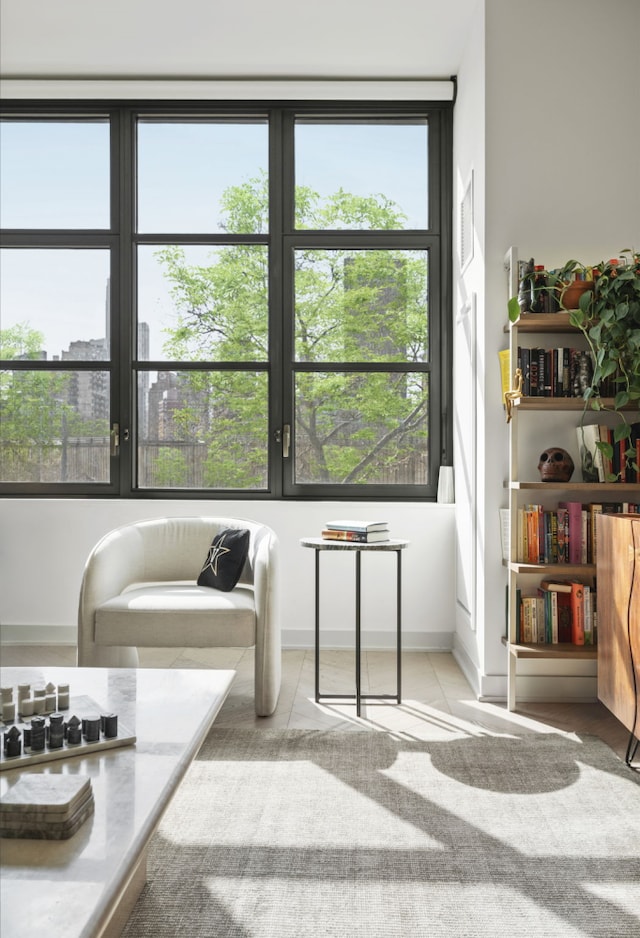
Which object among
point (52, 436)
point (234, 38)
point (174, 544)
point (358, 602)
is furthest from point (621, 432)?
point (52, 436)

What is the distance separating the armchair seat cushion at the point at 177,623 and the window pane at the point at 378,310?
75.9 inches

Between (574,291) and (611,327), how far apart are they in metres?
0.25

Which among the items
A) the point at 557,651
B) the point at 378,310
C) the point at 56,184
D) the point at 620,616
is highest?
the point at 56,184

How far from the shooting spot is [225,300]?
4633 mm

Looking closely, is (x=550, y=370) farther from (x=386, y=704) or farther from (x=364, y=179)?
(x=364, y=179)

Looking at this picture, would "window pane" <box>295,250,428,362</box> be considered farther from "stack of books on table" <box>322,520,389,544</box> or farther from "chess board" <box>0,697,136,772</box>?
"chess board" <box>0,697,136,772</box>

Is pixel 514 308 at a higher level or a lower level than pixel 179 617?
higher

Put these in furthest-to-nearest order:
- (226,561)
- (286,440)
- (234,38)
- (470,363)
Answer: (286,440), (234,38), (470,363), (226,561)

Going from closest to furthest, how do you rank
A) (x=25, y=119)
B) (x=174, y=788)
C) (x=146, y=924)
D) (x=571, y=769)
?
(x=174, y=788), (x=146, y=924), (x=571, y=769), (x=25, y=119)

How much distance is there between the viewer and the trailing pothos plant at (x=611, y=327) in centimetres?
304

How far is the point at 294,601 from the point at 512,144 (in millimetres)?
2623

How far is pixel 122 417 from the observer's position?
4637mm

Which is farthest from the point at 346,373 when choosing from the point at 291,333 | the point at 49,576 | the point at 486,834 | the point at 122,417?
the point at 486,834

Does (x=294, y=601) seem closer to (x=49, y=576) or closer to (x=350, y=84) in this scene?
(x=49, y=576)
